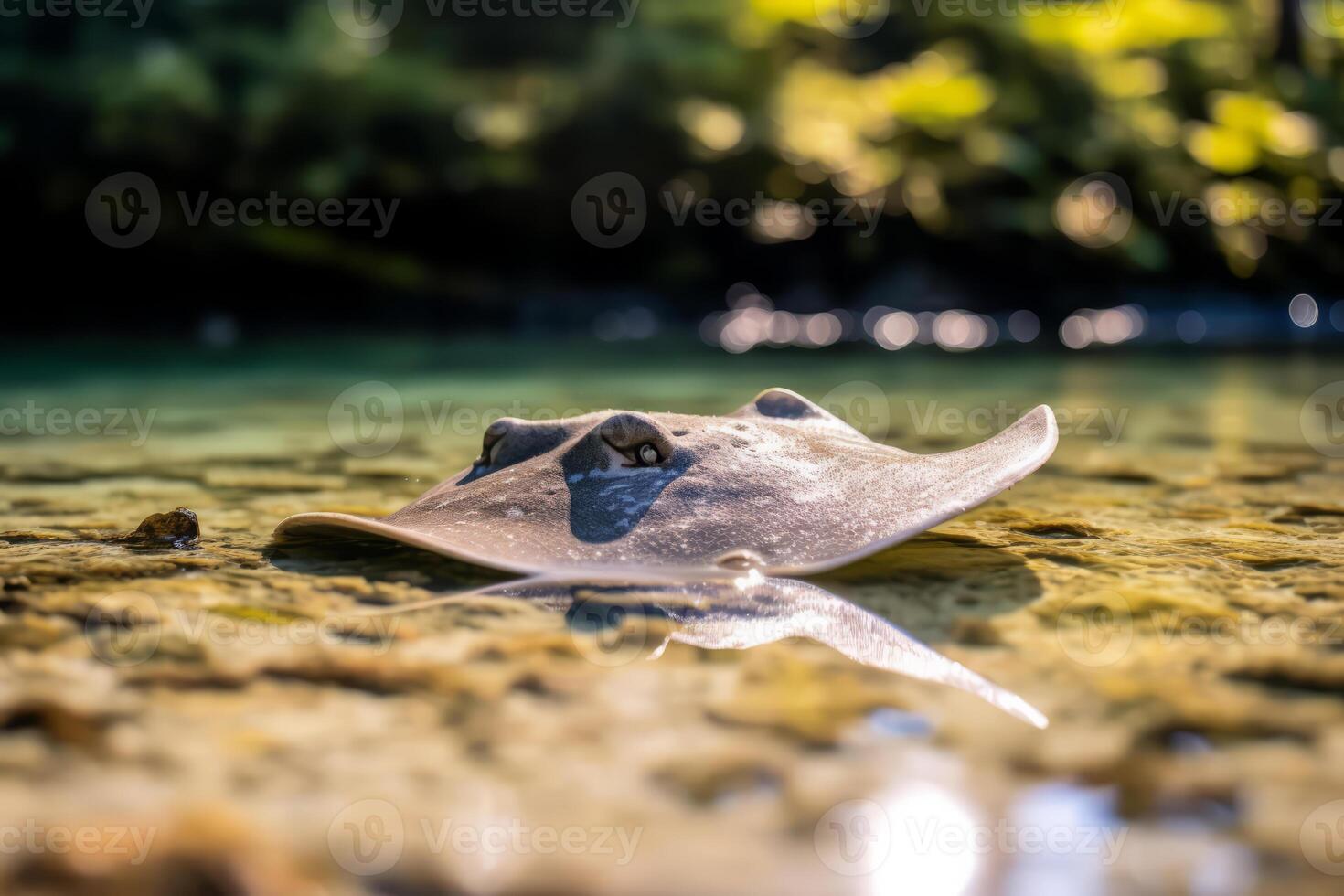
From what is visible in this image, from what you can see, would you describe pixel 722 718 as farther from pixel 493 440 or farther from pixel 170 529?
pixel 170 529

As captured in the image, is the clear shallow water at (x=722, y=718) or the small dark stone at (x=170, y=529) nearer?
the clear shallow water at (x=722, y=718)

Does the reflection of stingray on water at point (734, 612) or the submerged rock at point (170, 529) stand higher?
the submerged rock at point (170, 529)

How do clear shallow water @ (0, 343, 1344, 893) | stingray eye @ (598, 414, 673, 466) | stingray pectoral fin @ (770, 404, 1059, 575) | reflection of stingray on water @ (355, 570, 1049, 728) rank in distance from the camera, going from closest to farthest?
1. clear shallow water @ (0, 343, 1344, 893)
2. reflection of stingray on water @ (355, 570, 1049, 728)
3. stingray pectoral fin @ (770, 404, 1059, 575)
4. stingray eye @ (598, 414, 673, 466)

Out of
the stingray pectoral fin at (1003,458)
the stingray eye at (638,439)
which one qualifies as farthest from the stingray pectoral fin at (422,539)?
the stingray pectoral fin at (1003,458)

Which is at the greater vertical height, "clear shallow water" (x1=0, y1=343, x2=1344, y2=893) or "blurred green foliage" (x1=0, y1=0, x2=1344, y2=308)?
"blurred green foliage" (x1=0, y1=0, x2=1344, y2=308)

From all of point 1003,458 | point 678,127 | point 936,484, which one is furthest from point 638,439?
point 678,127

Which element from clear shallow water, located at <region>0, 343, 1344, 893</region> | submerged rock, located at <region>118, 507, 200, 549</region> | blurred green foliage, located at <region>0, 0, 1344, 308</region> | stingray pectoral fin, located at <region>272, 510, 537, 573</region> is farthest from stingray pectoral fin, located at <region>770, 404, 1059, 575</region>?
blurred green foliage, located at <region>0, 0, 1344, 308</region>

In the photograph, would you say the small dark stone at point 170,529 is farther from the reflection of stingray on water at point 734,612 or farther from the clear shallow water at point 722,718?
the reflection of stingray on water at point 734,612

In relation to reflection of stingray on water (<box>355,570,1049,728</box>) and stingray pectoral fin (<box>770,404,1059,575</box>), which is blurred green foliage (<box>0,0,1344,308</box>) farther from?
reflection of stingray on water (<box>355,570,1049,728</box>)
